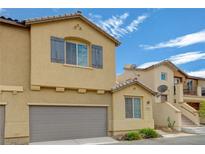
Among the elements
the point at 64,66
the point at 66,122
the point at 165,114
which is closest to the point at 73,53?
the point at 64,66

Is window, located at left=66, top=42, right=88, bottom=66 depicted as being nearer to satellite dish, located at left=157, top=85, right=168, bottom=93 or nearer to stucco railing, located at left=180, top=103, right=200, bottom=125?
satellite dish, located at left=157, top=85, right=168, bottom=93

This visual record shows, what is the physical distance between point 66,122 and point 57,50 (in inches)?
176

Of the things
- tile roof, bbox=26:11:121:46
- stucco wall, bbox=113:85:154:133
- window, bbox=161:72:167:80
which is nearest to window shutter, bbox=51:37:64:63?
tile roof, bbox=26:11:121:46

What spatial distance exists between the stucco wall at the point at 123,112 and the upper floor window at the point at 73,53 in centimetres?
272

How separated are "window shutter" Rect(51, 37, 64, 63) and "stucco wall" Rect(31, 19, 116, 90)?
0.85 ft

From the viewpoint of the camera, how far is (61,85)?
17844mm

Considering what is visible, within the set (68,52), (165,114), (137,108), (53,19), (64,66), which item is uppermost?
(53,19)

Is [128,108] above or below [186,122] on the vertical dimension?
above

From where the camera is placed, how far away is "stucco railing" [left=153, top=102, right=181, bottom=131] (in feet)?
81.4

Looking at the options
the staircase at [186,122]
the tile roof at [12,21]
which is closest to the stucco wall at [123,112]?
the staircase at [186,122]

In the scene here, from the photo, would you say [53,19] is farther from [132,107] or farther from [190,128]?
[190,128]

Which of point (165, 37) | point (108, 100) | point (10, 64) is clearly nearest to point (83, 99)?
point (108, 100)

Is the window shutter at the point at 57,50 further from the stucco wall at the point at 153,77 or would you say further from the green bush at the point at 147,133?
the stucco wall at the point at 153,77

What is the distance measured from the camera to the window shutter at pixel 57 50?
17.8 meters
